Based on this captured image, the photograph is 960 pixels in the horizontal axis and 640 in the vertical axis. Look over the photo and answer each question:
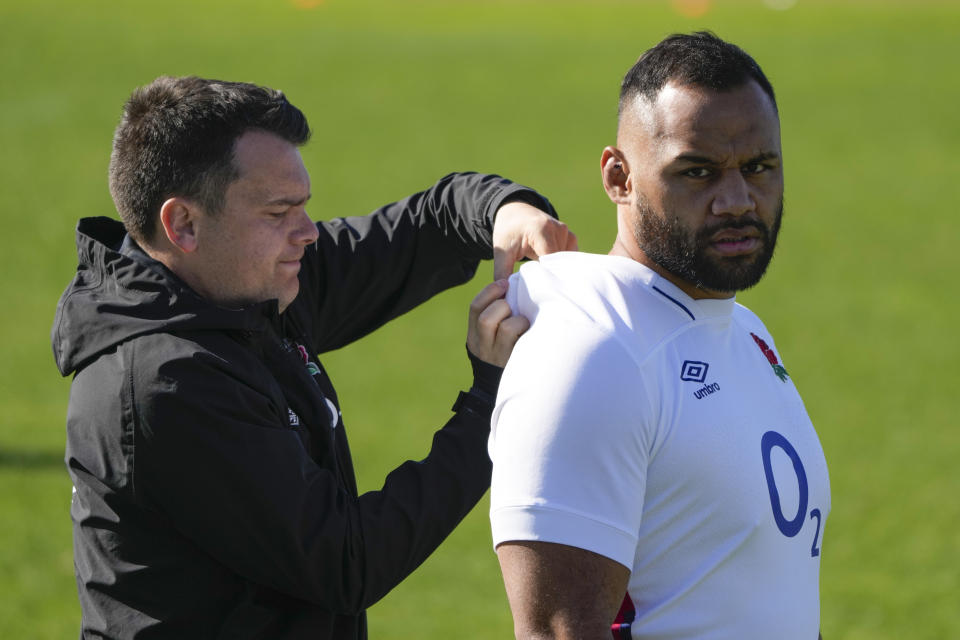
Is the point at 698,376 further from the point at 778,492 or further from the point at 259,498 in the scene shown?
the point at 259,498

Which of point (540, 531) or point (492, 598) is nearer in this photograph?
point (540, 531)

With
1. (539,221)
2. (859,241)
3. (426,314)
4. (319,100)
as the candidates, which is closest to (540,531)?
(539,221)

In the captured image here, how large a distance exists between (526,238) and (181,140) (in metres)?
0.93

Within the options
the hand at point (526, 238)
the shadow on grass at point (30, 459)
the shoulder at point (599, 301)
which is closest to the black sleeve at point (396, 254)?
the hand at point (526, 238)

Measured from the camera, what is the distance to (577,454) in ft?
8.12

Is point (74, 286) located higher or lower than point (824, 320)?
lower

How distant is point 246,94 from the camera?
304cm

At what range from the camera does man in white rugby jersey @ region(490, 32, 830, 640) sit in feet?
8.12

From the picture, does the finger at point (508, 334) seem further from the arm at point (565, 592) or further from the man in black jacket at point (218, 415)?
the arm at point (565, 592)

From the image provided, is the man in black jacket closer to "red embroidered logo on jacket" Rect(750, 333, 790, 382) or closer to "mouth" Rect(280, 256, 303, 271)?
"mouth" Rect(280, 256, 303, 271)

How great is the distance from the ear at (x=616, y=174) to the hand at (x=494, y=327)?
1.13ft

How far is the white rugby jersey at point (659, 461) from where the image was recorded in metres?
2.48

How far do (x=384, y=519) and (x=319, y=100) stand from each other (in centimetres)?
2195

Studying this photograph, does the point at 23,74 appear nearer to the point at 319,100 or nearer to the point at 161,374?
the point at 319,100
